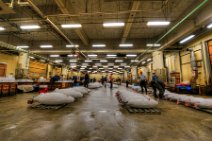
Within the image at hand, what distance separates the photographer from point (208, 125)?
2371 mm

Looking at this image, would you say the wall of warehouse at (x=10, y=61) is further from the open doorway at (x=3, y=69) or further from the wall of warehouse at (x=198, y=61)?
the wall of warehouse at (x=198, y=61)

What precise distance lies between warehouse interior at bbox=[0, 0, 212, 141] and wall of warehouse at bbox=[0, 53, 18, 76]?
9 centimetres

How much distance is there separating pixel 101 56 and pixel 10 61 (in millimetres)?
10550

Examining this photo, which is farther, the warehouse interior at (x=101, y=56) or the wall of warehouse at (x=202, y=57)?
the wall of warehouse at (x=202, y=57)

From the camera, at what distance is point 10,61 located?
38.9ft

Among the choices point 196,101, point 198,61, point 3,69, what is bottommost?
point 196,101

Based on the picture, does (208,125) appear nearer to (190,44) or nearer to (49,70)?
(190,44)

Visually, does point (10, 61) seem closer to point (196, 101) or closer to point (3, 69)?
point (3, 69)

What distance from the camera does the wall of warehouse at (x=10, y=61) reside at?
1127cm

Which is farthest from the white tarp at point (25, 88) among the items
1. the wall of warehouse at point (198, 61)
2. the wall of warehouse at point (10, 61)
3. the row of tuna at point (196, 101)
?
the wall of warehouse at point (198, 61)

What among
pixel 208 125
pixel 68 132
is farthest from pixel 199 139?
pixel 68 132

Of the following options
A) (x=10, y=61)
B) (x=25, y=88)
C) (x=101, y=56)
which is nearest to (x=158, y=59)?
(x=101, y=56)

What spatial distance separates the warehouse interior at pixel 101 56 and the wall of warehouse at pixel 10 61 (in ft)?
0.30

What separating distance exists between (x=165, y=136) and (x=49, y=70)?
2209cm
